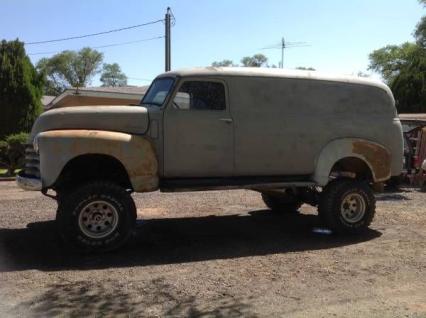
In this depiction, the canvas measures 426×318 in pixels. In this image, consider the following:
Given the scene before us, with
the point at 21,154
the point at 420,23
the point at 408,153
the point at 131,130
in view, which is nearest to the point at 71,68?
the point at 420,23

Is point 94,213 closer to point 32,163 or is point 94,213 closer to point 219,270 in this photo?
point 32,163

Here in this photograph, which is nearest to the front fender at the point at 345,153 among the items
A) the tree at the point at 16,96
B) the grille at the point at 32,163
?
the grille at the point at 32,163

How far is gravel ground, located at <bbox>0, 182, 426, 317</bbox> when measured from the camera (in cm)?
511

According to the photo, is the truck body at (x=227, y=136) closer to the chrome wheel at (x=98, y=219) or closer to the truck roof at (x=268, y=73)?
the truck roof at (x=268, y=73)

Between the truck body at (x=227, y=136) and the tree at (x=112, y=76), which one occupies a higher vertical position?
the tree at (x=112, y=76)

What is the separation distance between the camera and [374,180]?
28.0ft

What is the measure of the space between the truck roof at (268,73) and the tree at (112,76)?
85050mm

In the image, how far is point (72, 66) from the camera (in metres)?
84.4

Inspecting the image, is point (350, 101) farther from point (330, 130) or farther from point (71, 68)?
point (71, 68)

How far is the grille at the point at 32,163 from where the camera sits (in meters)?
7.04

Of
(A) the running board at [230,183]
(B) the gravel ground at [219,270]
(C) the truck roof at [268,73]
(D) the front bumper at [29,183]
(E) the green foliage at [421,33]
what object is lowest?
(B) the gravel ground at [219,270]

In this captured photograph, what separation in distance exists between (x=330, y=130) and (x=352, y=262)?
2.12 meters

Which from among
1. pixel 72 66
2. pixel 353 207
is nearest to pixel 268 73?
pixel 353 207

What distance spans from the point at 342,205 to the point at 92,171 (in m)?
3.56
